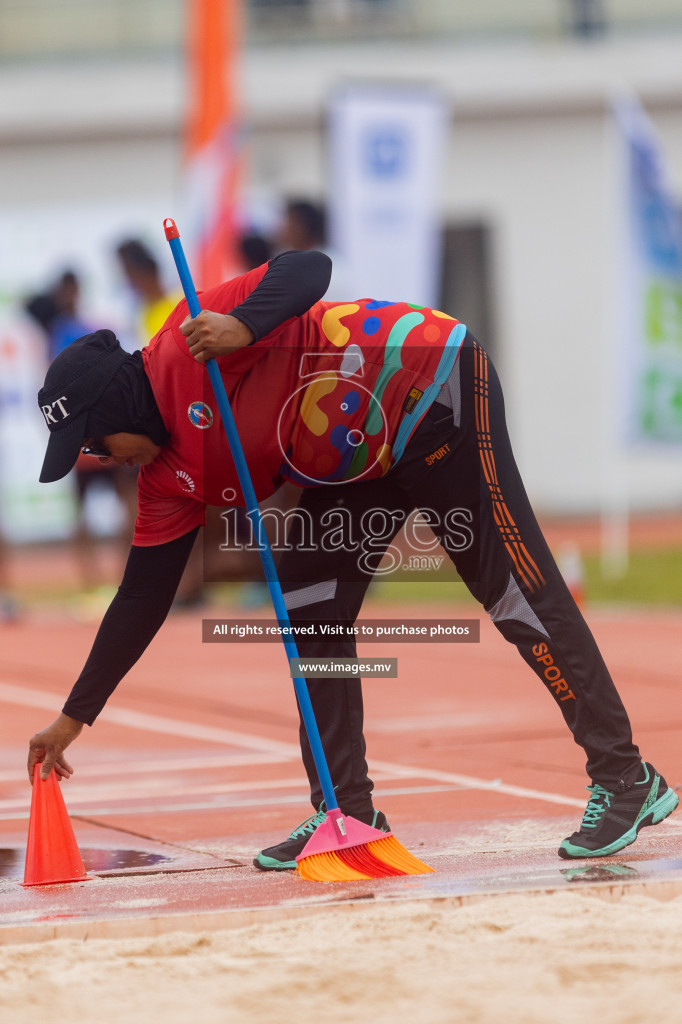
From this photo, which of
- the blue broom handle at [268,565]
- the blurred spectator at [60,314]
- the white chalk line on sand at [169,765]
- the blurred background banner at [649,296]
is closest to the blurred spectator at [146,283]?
the blurred spectator at [60,314]

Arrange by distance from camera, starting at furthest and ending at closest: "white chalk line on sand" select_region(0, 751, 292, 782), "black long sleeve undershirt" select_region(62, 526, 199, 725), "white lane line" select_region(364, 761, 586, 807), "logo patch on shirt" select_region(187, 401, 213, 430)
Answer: "white chalk line on sand" select_region(0, 751, 292, 782), "white lane line" select_region(364, 761, 586, 807), "black long sleeve undershirt" select_region(62, 526, 199, 725), "logo patch on shirt" select_region(187, 401, 213, 430)

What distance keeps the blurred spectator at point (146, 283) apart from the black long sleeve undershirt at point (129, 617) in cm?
629

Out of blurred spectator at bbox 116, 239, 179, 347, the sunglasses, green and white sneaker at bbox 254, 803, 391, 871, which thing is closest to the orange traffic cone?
green and white sneaker at bbox 254, 803, 391, 871

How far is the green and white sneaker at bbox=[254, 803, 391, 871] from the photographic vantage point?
430 centimetres

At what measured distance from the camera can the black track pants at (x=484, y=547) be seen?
13.8 feet

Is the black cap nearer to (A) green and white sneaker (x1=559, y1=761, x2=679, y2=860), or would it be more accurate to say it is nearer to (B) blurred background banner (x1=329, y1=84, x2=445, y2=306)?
(A) green and white sneaker (x1=559, y1=761, x2=679, y2=860)

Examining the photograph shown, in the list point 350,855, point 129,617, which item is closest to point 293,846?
point 350,855

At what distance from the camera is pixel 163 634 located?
9.73m

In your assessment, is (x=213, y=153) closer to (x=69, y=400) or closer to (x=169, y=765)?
(x=169, y=765)

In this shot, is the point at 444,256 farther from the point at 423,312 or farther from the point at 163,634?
the point at 423,312

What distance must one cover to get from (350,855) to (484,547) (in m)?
0.84

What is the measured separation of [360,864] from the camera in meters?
4.12

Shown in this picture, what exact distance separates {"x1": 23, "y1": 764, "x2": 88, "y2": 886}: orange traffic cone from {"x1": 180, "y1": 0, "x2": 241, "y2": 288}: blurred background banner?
26.3 feet

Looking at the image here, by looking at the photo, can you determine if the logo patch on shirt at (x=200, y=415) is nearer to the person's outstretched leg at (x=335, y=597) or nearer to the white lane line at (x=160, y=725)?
the person's outstretched leg at (x=335, y=597)
